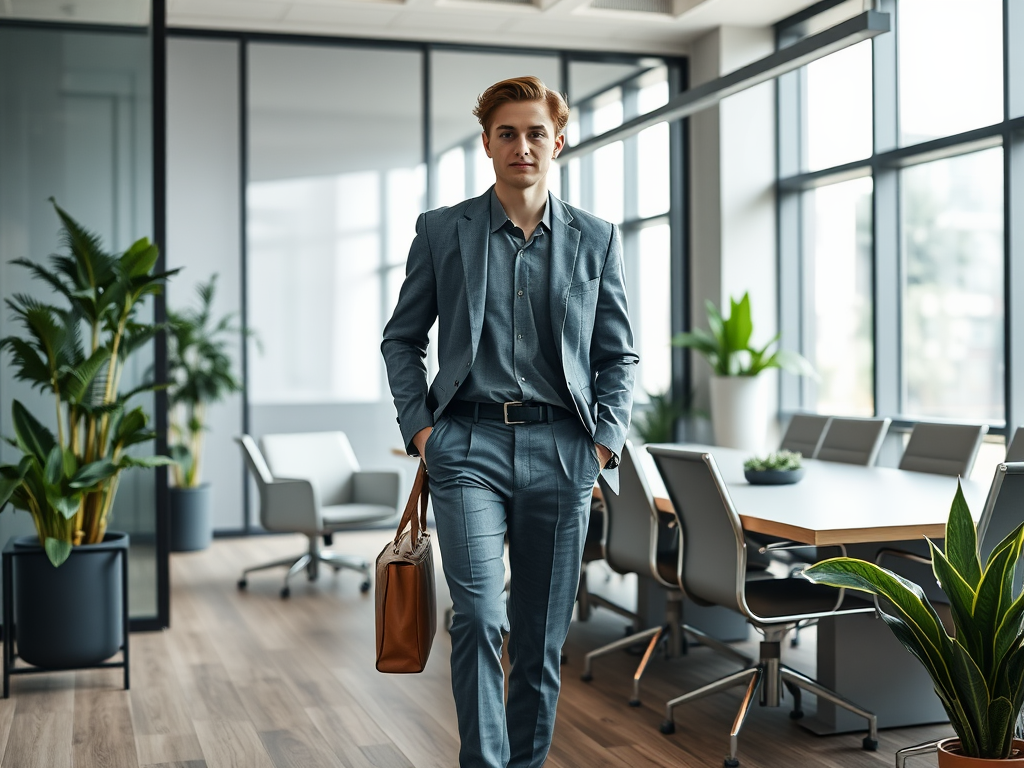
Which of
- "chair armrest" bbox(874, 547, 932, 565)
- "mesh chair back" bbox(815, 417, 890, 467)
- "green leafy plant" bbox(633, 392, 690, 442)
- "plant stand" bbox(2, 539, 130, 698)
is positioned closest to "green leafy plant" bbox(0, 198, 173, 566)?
"plant stand" bbox(2, 539, 130, 698)

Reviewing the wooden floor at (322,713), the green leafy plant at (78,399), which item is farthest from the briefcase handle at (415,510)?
the green leafy plant at (78,399)

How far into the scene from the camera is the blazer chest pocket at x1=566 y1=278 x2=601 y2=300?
235 cm

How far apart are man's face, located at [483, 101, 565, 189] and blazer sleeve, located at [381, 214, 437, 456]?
0.21m

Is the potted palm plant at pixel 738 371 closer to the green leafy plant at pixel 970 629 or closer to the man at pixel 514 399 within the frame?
the green leafy plant at pixel 970 629

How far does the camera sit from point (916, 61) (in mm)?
6723

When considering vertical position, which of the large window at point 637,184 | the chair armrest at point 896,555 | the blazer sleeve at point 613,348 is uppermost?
the large window at point 637,184

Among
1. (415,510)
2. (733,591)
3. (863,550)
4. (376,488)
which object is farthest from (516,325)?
(376,488)

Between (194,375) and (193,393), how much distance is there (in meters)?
0.11

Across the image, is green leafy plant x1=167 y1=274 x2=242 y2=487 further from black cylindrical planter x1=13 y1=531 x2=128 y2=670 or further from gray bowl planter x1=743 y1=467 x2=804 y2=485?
gray bowl planter x1=743 y1=467 x2=804 y2=485

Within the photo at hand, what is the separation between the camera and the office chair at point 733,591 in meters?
3.20

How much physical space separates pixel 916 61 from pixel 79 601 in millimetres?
5378

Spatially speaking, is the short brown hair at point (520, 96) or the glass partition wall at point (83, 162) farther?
the glass partition wall at point (83, 162)

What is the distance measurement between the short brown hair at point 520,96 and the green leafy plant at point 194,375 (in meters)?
4.92

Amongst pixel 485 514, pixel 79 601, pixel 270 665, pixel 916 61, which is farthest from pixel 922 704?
pixel 916 61
